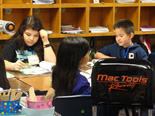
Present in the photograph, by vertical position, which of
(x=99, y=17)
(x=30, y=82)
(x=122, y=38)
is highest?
(x=99, y=17)

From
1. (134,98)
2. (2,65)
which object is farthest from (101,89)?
(2,65)

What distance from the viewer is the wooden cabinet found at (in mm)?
4449

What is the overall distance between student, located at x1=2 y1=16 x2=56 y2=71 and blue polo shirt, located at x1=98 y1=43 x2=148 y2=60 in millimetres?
721

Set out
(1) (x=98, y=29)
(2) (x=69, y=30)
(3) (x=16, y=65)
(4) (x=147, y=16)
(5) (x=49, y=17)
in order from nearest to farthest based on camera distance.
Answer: (3) (x=16, y=65) < (2) (x=69, y=30) < (1) (x=98, y=29) < (5) (x=49, y=17) < (4) (x=147, y=16)

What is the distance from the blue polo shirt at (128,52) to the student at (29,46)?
721 mm

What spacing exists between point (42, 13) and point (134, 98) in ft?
9.75

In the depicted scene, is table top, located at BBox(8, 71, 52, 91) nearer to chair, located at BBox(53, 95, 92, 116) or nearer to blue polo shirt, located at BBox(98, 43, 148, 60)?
chair, located at BBox(53, 95, 92, 116)

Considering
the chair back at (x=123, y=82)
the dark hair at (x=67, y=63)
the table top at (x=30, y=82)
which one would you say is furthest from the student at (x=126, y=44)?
the chair back at (x=123, y=82)

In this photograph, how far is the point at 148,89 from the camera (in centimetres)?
202

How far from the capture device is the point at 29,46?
389cm

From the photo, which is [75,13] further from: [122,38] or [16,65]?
[16,65]

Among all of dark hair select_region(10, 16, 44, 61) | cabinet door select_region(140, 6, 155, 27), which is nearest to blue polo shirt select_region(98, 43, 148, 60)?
dark hair select_region(10, 16, 44, 61)

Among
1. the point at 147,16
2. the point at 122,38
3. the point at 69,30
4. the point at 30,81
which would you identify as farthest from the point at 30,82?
the point at 147,16

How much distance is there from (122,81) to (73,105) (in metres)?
0.40
